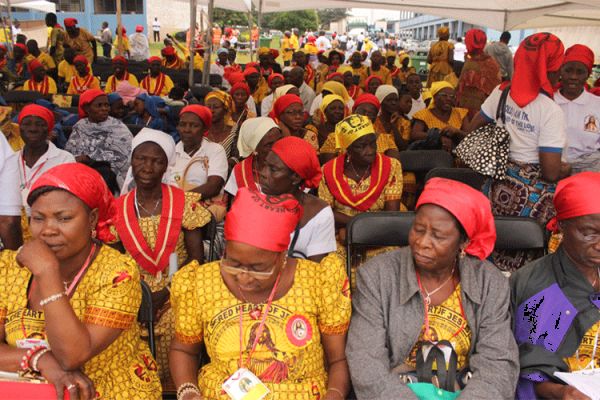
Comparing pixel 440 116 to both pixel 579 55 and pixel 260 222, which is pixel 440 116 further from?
pixel 260 222

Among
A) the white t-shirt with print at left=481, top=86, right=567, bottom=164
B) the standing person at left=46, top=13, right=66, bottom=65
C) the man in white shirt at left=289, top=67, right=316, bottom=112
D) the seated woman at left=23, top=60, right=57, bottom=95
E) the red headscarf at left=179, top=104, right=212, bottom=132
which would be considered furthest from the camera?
the standing person at left=46, top=13, right=66, bottom=65

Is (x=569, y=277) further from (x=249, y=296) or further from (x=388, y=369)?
(x=249, y=296)

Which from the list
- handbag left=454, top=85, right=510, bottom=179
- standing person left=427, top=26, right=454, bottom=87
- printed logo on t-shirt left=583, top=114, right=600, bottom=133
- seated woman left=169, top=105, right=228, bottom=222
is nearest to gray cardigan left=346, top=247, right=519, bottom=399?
handbag left=454, top=85, right=510, bottom=179

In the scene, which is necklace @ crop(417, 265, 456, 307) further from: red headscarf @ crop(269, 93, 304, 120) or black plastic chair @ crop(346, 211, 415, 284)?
red headscarf @ crop(269, 93, 304, 120)

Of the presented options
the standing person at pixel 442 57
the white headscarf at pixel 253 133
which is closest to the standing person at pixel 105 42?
the standing person at pixel 442 57

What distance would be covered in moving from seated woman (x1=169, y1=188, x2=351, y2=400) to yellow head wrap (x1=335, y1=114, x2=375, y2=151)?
5.55 ft

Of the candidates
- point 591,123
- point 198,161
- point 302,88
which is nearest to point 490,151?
point 591,123

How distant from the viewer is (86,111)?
566 centimetres

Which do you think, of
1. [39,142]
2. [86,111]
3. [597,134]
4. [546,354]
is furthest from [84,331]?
[86,111]

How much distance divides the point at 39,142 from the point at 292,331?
295 centimetres

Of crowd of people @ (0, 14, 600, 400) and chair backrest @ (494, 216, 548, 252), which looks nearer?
crowd of people @ (0, 14, 600, 400)

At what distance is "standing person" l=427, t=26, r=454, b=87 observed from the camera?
11477 mm

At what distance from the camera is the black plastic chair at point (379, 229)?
10.2 ft

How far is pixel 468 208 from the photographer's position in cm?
224
